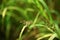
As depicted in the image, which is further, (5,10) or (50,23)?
(5,10)

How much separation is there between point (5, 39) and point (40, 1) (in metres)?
0.60

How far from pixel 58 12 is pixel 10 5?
43 centimetres

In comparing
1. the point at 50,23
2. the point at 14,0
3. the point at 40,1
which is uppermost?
the point at 14,0

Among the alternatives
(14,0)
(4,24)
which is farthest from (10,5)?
(4,24)

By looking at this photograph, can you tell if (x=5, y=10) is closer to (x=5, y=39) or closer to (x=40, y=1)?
(x=5, y=39)

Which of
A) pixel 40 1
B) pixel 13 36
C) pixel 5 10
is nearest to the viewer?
pixel 40 1

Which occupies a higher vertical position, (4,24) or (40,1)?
(4,24)

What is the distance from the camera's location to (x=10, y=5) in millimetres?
1546

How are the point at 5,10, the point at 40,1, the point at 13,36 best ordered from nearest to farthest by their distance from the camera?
the point at 40,1
the point at 5,10
the point at 13,36

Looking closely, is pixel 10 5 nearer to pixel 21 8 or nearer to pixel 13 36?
pixel 21 8

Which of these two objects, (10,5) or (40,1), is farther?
(10,5)

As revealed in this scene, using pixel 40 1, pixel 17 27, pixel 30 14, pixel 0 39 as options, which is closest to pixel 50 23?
pixel 40 1

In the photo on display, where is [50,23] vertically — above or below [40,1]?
below

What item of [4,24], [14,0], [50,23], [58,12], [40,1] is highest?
[14,0]
